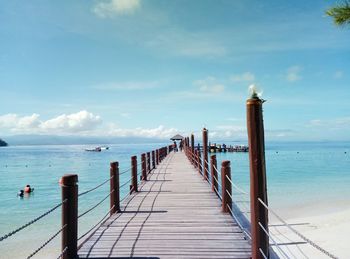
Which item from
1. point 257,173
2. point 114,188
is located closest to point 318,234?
point 114,188

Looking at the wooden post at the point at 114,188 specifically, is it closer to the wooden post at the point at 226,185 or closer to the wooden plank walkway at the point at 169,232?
the wooden plank walkway at the point at 169,232

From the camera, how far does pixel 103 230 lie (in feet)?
18.9

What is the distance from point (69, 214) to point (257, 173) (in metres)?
2.53

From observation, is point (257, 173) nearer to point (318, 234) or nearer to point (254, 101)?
point (254, 101)

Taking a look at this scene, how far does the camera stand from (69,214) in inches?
167

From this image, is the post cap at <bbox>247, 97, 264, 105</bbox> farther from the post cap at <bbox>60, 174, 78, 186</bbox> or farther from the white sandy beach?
the white sandy beach

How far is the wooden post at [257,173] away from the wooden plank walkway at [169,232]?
0.56 meters

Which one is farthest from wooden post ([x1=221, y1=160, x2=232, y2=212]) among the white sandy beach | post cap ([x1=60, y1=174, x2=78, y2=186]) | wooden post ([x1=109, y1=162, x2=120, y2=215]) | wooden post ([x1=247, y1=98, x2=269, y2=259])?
the white sandy beach

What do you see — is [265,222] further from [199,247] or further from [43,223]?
[43,223]

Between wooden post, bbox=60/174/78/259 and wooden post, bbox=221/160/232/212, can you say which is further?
wooden post, bbox=221/160/232/212

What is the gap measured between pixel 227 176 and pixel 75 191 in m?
3.53

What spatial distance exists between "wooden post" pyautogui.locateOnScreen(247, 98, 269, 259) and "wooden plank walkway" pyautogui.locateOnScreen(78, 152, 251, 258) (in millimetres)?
560

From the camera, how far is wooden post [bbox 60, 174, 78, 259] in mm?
4203

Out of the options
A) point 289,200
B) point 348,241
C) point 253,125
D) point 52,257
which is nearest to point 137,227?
point 253,125
